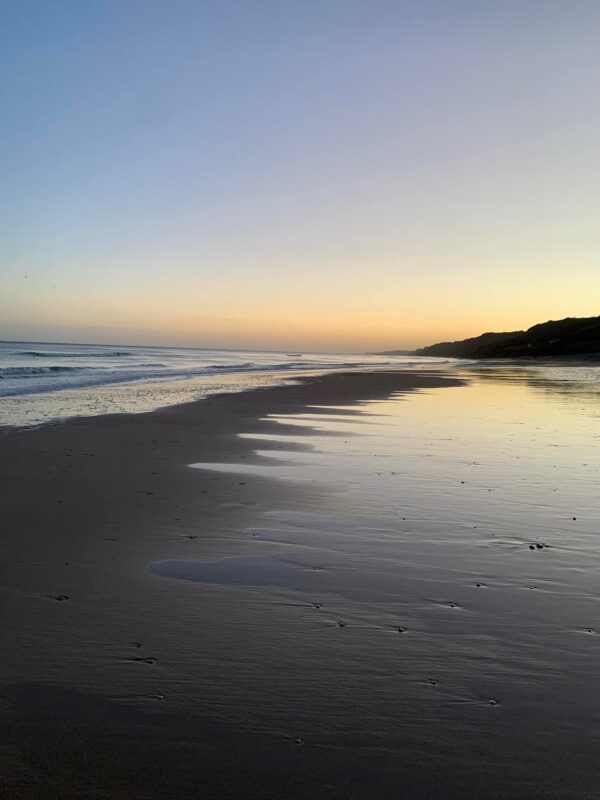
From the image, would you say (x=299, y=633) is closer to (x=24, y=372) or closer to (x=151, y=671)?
(x=151, y=671)

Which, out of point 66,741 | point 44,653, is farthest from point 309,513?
point 66,741

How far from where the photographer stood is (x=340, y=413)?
719 inches

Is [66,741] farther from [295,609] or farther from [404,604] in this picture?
[404,604]

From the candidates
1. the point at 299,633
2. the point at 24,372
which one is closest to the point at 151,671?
the point at 299,633

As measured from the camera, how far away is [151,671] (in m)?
3.49

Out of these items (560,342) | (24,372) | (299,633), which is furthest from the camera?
(560,342)

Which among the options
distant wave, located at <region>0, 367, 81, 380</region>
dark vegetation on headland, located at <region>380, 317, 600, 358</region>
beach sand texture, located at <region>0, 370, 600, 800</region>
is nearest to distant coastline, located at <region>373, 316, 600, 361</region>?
dark vegetation on headland, located at <region>380, 317, 600, 358</region>

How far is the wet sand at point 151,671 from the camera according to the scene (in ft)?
8.64

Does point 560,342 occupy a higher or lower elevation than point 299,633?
higher

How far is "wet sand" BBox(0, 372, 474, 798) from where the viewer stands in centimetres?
263

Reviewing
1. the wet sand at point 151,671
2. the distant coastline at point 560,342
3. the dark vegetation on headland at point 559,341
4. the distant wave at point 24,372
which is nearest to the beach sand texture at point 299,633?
the wet sand at point 151,671

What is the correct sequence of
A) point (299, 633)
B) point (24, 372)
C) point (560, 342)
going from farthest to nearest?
point (560, 342) → point (24, 372) → point (299, 633)

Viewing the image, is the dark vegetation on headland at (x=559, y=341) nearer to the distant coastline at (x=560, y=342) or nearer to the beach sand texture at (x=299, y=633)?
the distant coastline at (x=560, y=342)

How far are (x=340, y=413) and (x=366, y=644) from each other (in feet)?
47.4
